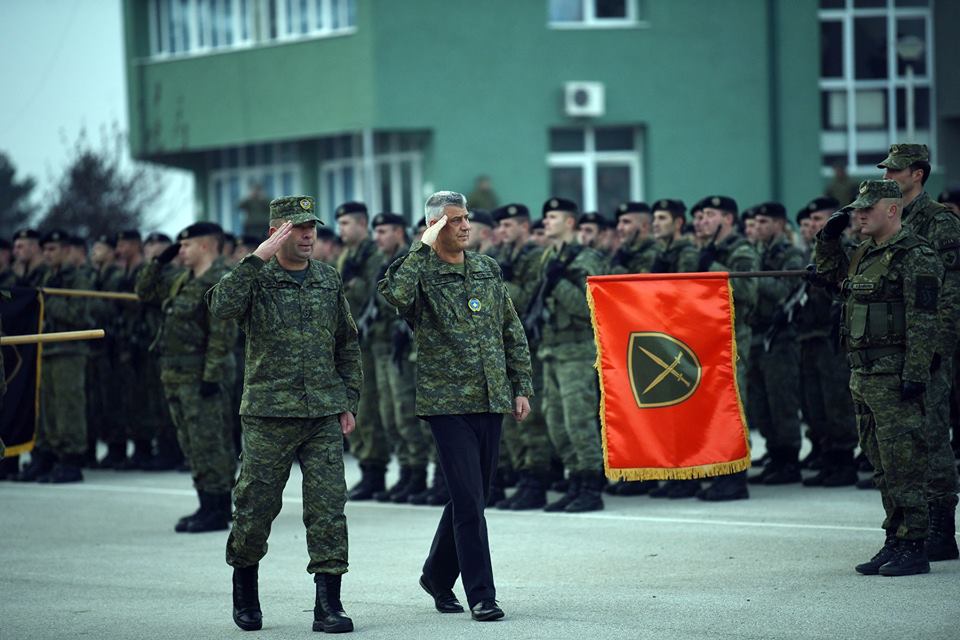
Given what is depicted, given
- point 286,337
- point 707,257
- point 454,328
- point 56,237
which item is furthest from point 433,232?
point 56,237

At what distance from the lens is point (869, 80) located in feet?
104

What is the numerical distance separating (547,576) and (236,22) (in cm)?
2433

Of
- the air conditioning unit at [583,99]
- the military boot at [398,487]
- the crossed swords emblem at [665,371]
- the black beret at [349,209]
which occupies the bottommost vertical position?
the military boot at [398,487]

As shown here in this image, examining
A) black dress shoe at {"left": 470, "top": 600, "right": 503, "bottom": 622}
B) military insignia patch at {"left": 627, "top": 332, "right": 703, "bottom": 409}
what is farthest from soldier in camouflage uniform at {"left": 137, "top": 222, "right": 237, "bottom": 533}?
black dress shoe at {"left": 470, "top": 600, "right": 503, "bottom": 622}

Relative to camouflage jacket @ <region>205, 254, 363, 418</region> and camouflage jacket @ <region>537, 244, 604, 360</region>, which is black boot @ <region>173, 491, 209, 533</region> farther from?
camouflage jacket @ <region>205, 254, 363, 418</region>

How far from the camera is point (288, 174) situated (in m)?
33.2

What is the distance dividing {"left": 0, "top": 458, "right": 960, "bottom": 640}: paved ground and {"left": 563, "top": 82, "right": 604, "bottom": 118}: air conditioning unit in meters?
16.0

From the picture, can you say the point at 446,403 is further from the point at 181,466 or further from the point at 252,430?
the point at 181,466

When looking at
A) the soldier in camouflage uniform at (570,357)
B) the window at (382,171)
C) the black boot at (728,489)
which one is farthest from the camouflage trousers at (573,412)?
the window at (382,171)

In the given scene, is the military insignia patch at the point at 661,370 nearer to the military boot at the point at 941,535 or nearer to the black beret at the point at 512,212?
the military boot at the point at 941,535

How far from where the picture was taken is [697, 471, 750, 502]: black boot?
13352 mm

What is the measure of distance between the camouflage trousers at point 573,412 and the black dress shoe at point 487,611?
452cm

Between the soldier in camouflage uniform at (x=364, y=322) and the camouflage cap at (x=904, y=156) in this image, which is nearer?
the camouflage cap at (x=904, y=156)

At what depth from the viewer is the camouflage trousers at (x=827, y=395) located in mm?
14078
